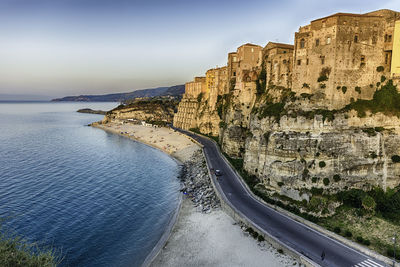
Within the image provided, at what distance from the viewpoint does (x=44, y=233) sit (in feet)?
Answer: 93.6

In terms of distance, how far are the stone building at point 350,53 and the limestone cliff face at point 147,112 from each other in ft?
319

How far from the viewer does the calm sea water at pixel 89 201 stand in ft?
87.6

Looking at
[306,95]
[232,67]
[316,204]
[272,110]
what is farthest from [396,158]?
[232,67]

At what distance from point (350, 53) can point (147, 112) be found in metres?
112

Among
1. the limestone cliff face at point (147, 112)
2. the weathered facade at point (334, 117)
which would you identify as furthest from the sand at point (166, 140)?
the weathered facade at point (334, 117)

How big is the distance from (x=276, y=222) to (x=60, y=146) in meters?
71.2

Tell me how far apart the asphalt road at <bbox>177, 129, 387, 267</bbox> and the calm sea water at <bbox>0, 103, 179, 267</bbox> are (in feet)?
31.8

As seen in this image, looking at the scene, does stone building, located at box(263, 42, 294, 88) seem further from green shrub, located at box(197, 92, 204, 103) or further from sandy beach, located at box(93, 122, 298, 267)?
green shrub, located at box(197, 92, 204, 103)

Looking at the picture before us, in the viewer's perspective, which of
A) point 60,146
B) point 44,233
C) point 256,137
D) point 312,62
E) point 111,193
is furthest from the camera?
point 60,146

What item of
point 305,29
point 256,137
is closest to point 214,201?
point 256,137

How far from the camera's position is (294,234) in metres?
23.9

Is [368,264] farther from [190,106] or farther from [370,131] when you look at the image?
[190,106]

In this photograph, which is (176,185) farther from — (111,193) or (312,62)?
(312,62)

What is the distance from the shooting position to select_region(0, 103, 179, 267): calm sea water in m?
26.7
